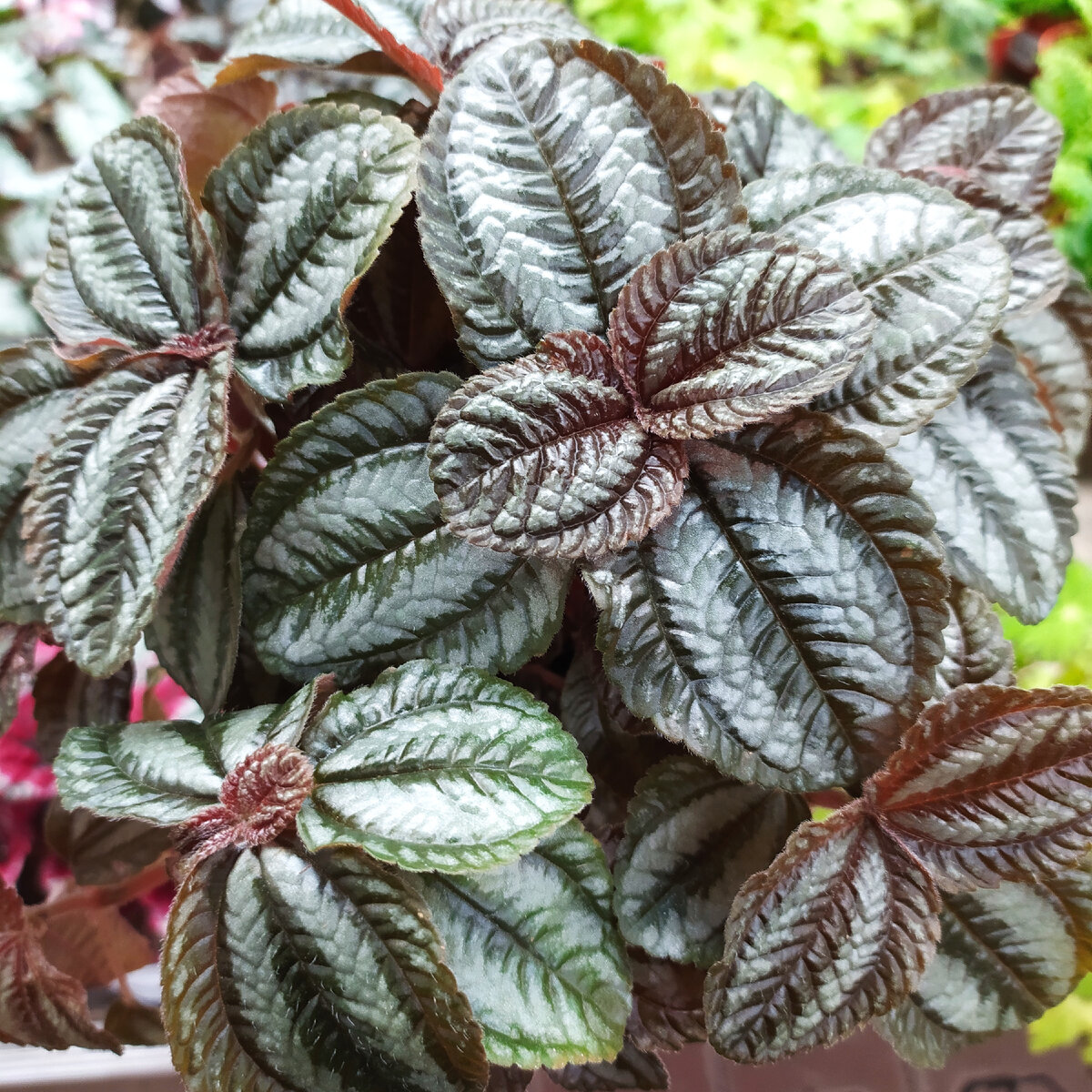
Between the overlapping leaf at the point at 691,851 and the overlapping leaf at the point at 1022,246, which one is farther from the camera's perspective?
the overlapping leaf at the point at 1022,246

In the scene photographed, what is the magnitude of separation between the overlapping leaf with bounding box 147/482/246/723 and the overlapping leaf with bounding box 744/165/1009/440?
45 centimetres

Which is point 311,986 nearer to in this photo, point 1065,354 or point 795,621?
point 795,621

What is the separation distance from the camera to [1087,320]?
0.87 metres

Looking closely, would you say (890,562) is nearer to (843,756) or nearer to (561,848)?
(843,756)

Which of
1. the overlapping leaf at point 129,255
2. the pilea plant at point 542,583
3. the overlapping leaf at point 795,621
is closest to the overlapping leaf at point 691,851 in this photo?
the pilea plant at point 542,583

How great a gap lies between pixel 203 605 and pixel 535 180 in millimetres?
399

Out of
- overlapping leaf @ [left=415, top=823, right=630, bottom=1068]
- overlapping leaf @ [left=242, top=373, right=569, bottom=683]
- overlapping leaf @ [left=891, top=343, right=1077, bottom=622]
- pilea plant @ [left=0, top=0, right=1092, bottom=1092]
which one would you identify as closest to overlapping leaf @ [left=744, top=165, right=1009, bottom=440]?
pilea plant @ [left=0, top=0, right=1092, bottom=1092]

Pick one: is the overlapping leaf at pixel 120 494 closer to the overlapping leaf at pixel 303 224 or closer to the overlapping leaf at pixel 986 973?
the overlapping leaf at pixel 303 224

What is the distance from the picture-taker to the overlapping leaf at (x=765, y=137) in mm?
738

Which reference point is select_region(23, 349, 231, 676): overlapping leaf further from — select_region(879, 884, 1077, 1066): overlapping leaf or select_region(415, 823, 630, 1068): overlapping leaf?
select_region(879, 884, 1077, 1066): overlapping leaf

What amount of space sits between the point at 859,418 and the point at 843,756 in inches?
8.4

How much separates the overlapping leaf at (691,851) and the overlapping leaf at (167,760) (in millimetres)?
249

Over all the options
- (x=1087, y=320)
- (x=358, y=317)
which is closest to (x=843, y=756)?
(x=358, y=317)

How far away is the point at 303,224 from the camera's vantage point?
24.3 inches
